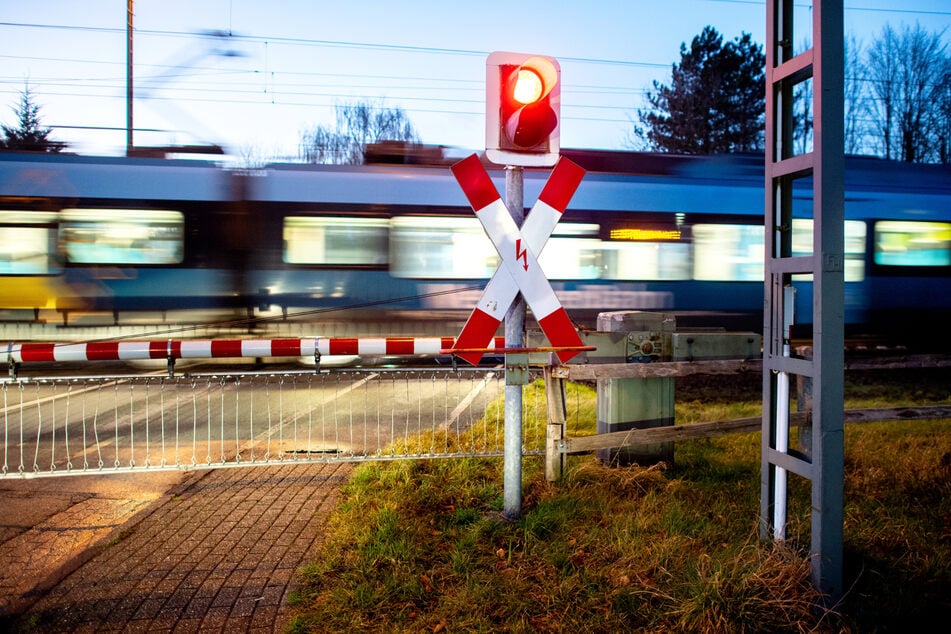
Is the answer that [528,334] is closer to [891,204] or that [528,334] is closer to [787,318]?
[787,318]

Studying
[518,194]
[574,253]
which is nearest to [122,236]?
[574,253]

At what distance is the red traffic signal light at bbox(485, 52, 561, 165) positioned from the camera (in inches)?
138

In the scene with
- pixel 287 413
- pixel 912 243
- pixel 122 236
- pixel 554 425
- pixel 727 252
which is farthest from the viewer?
pixel 912 243

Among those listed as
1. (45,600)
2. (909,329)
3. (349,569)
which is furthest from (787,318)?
(909,329)

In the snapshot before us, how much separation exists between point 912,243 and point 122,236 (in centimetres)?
1555

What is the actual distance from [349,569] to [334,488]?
5.14ft

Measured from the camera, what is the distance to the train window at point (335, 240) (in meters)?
11.6

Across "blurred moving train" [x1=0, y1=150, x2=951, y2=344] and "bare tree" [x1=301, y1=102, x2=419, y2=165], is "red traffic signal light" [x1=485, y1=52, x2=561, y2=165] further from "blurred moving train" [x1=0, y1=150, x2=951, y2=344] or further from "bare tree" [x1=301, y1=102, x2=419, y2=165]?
"bare tree" [x1=301, y1=102, x2=419, y2=165]

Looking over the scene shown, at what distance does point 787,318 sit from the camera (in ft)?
10.6

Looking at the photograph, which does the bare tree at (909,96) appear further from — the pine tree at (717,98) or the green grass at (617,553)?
the green grass at (617,553)

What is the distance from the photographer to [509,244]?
356 centimetres

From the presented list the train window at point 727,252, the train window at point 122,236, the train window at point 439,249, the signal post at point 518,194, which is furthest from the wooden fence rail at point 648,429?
the train window at point 122,236

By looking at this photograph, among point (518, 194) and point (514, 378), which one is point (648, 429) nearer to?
point (514, 378)

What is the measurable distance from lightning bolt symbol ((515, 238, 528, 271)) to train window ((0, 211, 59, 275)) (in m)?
10.7
